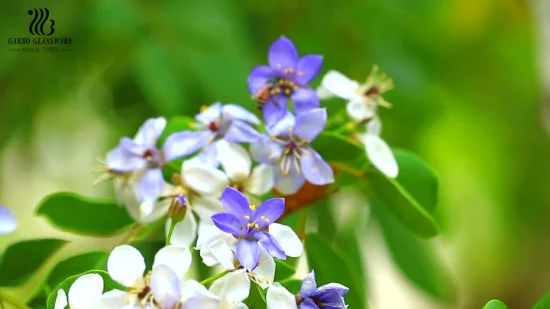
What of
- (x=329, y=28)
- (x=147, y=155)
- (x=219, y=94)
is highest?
(x=329, y=28)

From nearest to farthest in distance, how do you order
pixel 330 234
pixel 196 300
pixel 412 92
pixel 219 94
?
pixel 196 300 < pixel 330 234 < pixel 219 94 < pixel 412 92

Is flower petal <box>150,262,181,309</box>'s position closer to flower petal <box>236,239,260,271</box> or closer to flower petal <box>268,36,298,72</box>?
flower petal <box>236,239,260,271</box>

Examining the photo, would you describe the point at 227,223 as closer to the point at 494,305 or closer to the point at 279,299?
the point at 279,299

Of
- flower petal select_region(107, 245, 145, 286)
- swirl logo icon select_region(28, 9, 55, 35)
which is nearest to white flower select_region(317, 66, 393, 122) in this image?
flower petal select_region(107, 245, 145, 286)

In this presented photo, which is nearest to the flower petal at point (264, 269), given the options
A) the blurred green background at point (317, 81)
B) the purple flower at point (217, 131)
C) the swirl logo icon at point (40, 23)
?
the purple flower at point (217, 131)

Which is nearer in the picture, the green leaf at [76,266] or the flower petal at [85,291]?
the flower petal at [85,291]

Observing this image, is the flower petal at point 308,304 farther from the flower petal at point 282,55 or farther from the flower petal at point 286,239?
the flower petal at point 282,55

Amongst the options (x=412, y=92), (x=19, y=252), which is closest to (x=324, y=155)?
(x=19, y=252)

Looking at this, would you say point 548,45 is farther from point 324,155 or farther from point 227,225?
point 227,225
